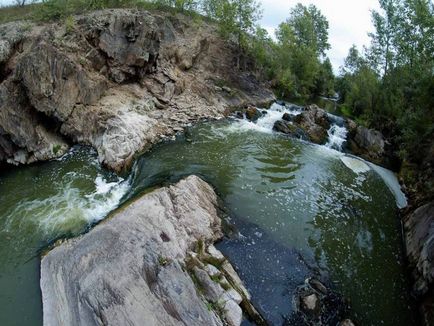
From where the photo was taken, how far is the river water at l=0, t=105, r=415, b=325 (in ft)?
31.7

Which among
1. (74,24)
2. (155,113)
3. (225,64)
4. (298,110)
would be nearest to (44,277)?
(155,113)

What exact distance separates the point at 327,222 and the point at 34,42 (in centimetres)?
2085

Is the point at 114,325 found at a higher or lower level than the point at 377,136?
lower

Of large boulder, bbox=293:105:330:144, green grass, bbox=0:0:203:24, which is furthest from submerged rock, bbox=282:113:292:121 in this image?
green grass, bbox=0:0:203:24

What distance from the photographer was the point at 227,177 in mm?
15516

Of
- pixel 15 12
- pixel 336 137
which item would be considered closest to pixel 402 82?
pixel 336 137

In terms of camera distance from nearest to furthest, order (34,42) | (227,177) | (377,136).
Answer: (227,177) < (34,42) < (377,136)

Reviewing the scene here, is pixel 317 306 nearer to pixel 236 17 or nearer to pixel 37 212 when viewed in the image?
pixel 37 212

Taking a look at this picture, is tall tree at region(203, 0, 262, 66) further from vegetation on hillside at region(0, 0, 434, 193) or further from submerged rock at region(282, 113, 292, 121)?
submerged rock at region(282, 113, 292, 121)

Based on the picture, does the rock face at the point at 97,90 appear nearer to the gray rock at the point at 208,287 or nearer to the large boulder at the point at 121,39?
the large boulder at the point at 121,39

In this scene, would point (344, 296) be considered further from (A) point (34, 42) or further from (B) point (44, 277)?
(A) point (34, 42)

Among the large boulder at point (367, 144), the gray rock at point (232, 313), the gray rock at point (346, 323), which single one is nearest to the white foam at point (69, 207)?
the gray rock at point (232, 313)

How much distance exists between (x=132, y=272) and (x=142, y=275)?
0.28 metres

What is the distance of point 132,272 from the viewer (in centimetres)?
805
